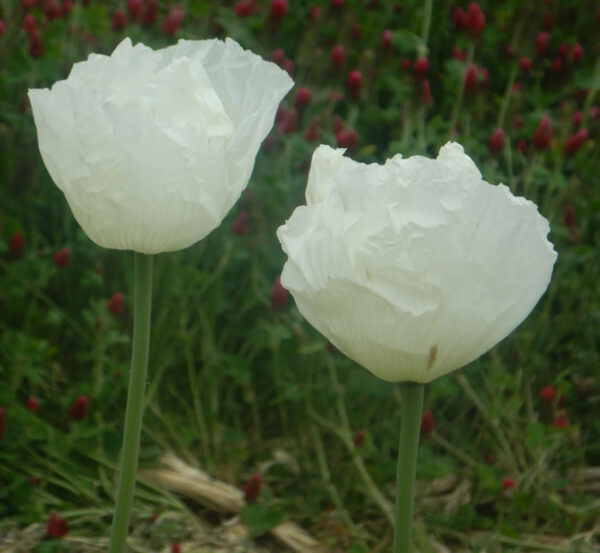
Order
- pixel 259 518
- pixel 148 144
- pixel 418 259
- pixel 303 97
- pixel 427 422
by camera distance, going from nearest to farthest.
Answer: pixel 418 259 < pixel 148 144 < pixel 259 518 < pixel 427 422 < pixel 303 97

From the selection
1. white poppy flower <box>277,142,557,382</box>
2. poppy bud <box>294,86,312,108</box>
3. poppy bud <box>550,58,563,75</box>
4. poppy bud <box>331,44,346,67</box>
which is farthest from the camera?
poppy bud <box>550,58,563,75</box>

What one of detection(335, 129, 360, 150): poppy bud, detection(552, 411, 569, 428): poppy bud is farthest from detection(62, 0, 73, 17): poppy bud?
detection(552, 411, 569, 428): poppy bud

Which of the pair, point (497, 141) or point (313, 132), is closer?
point (497, 141)

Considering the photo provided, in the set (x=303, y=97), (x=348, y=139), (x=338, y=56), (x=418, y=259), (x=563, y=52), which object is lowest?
(x=418, y=259)

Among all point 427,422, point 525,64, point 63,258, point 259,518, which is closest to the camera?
point 259,518

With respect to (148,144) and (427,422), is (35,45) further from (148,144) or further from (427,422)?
(148,144)

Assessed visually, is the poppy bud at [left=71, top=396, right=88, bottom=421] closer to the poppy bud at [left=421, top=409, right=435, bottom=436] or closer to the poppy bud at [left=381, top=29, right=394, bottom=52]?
the poppy bud at [left=421, top=409, right=435, bottom=436]

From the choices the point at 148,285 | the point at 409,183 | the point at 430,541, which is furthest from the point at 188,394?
the point at 409,183

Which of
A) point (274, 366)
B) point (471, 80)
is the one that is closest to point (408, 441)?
point (274, 366)
